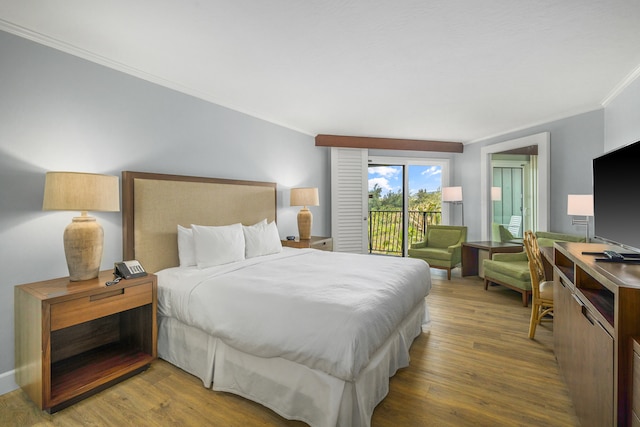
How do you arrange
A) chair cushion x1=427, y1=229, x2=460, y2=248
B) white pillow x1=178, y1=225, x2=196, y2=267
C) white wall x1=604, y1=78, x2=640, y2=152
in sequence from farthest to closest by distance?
chair cushion x1=427, y1=229, x2=460, y2=248, white wall x1=604, y1=78, x2=640, y2=152, white pillow x1=178, y1=225, x2=196, y2=267

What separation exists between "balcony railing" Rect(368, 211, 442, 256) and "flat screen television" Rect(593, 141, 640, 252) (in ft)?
13.7

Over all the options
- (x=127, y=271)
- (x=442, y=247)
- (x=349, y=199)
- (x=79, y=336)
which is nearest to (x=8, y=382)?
(x=79, y=336)

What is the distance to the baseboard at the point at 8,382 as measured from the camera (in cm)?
205

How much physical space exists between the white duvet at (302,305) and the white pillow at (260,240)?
20.9 inches

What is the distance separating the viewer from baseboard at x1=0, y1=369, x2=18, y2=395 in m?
2.05

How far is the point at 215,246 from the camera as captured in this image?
2.83 meters

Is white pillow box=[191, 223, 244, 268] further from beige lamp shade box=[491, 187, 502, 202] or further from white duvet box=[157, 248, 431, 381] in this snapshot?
beige lamp shade box=[491, 187, 502, 202]

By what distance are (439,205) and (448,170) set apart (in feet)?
2.44

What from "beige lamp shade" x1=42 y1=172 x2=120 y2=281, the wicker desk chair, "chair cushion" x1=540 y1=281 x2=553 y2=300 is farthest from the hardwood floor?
"beige lamp shade" x1=42 y1=172 x2=120 y2=281

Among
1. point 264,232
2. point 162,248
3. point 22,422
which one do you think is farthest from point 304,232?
point 22,422

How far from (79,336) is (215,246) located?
1211 mm

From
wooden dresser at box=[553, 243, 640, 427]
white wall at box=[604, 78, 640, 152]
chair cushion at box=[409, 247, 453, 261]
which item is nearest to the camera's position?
wooden dresser at box=[553, 243, 640, 427]

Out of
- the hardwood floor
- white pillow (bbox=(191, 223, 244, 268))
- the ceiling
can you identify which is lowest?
the hardwood floor

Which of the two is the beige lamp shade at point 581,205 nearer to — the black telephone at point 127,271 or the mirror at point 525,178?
the mirror at point 525,178
